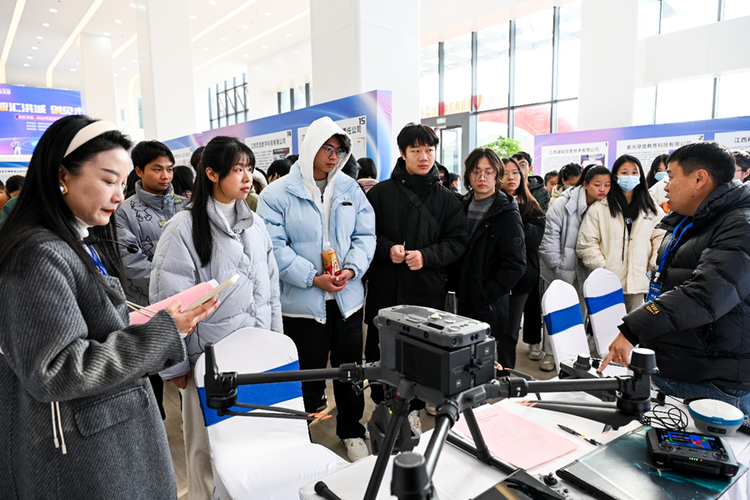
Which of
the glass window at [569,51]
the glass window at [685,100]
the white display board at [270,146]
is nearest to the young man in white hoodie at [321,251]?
the white display board at [270,146]

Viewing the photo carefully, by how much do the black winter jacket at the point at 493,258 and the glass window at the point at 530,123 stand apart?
7.26 meters

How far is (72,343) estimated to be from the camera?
35.2 inches

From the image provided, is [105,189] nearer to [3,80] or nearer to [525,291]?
[525,291]

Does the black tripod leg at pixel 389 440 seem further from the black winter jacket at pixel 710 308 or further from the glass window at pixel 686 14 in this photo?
the glass window at pixel 686 14

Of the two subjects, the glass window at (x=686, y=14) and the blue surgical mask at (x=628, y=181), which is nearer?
the blue surgical mask at (x=628, y=181)

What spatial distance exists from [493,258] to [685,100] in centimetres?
733

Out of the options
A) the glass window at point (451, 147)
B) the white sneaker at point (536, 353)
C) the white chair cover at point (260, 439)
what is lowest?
the white sneaker at point (536, 353)

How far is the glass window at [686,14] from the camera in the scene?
7270 mm

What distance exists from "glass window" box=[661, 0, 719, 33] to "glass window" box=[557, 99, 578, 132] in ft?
5.84

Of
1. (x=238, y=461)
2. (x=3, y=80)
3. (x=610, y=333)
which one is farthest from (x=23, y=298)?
(x=3, y=80)

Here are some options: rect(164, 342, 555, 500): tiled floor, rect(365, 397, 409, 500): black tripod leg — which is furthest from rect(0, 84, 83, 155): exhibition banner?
rect(365, 397, 409, 500): black tripod leg

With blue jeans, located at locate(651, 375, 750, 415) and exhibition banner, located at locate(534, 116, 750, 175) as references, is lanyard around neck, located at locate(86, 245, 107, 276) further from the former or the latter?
exhibition banner, located at locate(534, 116, 750, 175)

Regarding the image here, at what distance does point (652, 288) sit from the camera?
186 cm

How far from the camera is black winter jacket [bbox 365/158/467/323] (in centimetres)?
241
